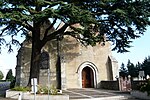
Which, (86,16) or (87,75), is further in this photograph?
(87,75)

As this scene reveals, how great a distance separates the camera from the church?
31.0m

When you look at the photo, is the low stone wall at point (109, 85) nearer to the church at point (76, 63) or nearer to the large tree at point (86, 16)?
the church at point (76, 63)

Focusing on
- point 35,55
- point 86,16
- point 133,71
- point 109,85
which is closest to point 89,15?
point 86,16

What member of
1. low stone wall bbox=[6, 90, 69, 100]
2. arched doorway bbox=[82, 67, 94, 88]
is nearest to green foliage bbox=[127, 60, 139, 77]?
arched doorway bbox=[82, 67, 94, 88]

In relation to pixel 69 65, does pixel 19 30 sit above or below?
above

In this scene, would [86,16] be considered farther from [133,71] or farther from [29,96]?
[133,71]

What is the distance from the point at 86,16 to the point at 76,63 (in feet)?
50.5

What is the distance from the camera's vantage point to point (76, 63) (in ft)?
106

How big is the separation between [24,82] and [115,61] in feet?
41.1

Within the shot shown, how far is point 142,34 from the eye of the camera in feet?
71.4

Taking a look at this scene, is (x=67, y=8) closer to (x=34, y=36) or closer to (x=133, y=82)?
(x=34, y=36)

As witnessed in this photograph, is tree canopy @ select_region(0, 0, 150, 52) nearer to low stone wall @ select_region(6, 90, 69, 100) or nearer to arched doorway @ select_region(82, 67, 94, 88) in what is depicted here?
low stone wall @ select_region(6, 90, 69, 100)

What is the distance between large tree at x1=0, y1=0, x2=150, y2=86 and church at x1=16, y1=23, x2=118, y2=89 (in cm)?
848

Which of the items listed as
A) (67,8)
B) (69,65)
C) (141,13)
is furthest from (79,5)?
(69,65)
